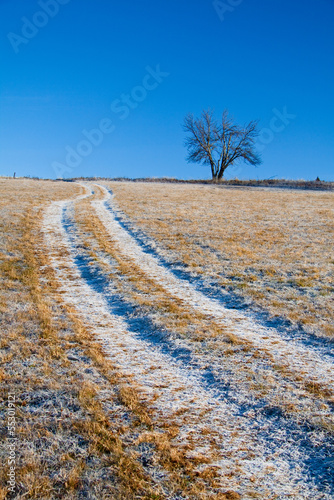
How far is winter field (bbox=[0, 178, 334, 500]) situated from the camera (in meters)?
3.67

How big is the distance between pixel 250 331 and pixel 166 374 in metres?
2.51

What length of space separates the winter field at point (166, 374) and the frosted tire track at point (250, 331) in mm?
35

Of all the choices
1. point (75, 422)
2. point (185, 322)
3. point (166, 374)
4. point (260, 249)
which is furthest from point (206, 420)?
point (260, 249)

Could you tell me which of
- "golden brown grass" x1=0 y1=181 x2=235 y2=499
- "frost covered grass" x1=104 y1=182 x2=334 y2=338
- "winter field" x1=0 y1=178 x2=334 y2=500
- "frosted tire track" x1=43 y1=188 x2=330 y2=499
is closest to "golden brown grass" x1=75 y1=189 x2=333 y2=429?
"winter field" x1=0 y1=178 x2=334 y2=500

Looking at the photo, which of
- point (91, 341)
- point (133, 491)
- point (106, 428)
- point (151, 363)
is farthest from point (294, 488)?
point (91, 341)

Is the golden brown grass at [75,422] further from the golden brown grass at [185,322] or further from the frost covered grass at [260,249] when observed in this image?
the frost covered grass at [260,249]

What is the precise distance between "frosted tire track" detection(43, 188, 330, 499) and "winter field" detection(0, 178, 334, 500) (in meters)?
0.02

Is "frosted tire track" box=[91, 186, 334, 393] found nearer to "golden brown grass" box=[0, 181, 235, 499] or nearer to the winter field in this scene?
the winter field

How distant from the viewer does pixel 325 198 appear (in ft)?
116

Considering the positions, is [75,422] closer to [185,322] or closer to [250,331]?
[185,322]

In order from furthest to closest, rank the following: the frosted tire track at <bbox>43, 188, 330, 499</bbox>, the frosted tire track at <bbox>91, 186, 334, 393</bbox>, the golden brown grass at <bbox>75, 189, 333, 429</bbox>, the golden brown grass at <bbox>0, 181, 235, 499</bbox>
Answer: the frosted tire track at <bbox>91, 186, 334, 393</bbox>
the golden brown grass at <bbox>75, 189, 333, 429</bbox>
the frosted tire track at <bbox>43, 188, 330, 499</bbox>
the golden brown grass at <bbox>0, 181, 235, 499</bbox>

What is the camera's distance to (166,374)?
563cm

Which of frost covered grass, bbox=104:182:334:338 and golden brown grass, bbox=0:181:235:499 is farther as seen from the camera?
frost covered grass, bbox=104:182:334:338

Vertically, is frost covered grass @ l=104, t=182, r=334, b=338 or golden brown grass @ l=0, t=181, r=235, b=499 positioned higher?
frost covered grass @ l=104, t=182, r=334, b=338
